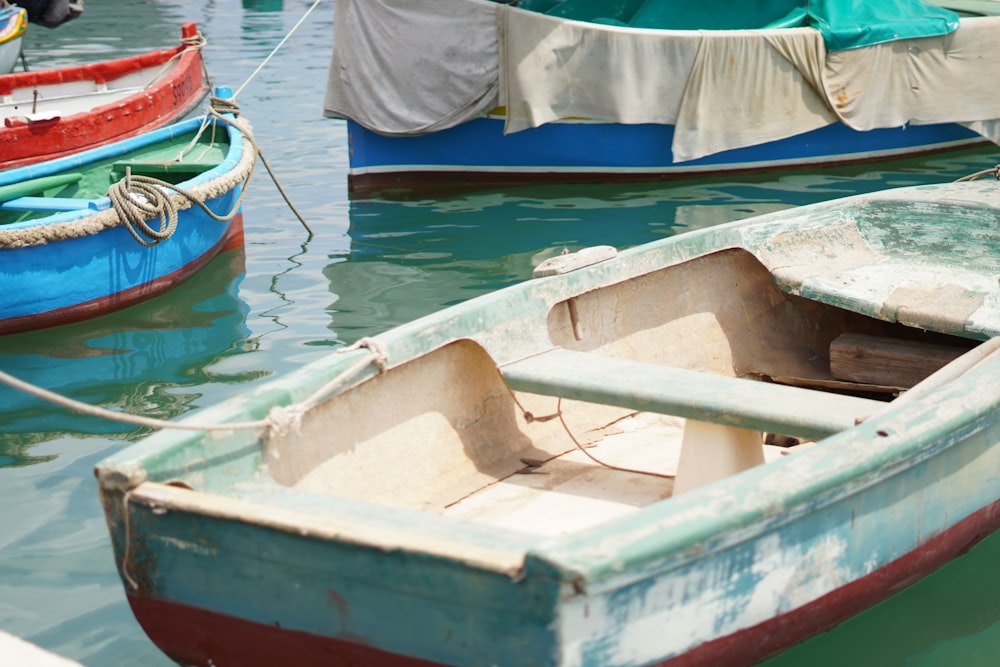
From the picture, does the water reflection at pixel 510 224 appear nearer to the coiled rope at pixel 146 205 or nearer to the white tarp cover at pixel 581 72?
the white tarp cover at pixel 581 72

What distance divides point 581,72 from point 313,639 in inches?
265

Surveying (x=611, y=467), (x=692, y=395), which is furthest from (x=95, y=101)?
(x=692, y=395)

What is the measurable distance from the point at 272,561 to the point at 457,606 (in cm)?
48

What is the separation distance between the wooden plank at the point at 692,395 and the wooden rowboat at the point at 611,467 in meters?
0.01

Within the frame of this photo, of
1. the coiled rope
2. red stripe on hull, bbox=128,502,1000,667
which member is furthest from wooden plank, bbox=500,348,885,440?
the coiled rope

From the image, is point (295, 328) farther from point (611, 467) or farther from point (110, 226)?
point (611, 467)

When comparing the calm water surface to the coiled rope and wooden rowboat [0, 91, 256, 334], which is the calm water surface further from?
the coiled rope

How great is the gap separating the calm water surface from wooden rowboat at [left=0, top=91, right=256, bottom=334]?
0.16 metres

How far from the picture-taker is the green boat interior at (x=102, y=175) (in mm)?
6758

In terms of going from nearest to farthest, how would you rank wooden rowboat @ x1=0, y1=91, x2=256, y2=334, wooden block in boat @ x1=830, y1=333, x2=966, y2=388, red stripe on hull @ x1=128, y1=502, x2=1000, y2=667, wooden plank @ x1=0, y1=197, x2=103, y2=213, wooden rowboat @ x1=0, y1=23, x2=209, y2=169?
red stripe on hull @ x1=128, y1=502, x2=1000, y2=667, wooden block in boat @ x1=830, y1=333, x2=966, y2=388, wooden rowboat @ x1=0, y1=91, x2=256, y2=334, wooden plank @ x1=0, y1=197, x2=103, y2=213, wooden rowboat @ x1=0, y1=23, x2=209, y2=169

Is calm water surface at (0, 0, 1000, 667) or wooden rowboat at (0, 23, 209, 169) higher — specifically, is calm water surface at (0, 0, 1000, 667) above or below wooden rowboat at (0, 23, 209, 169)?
below

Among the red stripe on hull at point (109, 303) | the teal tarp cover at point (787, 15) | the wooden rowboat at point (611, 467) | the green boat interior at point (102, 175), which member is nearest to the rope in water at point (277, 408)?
the wooden rowboat at point (611, 467)

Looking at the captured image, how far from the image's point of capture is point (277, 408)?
10.7 ft

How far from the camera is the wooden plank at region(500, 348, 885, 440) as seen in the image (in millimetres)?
3574
